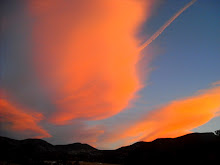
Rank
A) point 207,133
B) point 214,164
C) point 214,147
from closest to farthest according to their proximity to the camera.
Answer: point 214,164 → point 214,147 → point 207,133

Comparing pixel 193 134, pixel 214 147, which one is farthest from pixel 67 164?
pixel 193 134

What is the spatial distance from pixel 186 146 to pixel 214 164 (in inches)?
741

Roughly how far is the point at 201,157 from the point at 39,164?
41.9 meters

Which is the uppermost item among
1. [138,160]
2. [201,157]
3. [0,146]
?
[0,146]

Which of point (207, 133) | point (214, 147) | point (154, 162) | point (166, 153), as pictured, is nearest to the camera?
point (214, 147)

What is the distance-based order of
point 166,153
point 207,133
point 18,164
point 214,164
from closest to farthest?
point 214,164 < point 18,164 < point 166,153 < point 207,133

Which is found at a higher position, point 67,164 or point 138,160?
point 138,160

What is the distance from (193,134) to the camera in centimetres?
7406

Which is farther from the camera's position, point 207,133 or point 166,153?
point 207,133

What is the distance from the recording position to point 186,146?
192ft

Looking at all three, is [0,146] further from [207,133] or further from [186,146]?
[207,133]

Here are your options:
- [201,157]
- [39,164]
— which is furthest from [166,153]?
[39,164]

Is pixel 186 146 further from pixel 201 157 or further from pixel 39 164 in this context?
pixel 39 164

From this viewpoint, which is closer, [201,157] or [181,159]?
[201,157]
